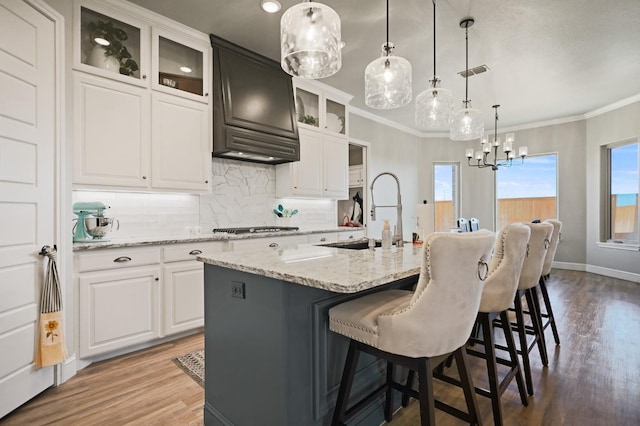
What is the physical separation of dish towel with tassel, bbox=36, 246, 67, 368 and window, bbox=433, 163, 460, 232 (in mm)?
6777

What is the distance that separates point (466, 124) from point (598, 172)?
4.41 metres

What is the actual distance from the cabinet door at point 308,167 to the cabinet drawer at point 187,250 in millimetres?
1367

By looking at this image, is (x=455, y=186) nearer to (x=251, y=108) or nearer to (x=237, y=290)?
(x=251, y=108)

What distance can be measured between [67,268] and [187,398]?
1.19 metres

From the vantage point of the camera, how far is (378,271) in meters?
1.31

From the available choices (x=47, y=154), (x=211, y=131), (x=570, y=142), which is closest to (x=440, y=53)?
(x=211, y=131)

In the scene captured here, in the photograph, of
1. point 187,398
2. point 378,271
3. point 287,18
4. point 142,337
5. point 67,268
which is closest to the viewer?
point 378,271

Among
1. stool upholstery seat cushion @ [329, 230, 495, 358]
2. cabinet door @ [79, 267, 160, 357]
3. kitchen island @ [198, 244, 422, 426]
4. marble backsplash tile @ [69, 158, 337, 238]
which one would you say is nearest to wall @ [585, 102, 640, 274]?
marble backsplash tile @ [69, 158, 337, 238]

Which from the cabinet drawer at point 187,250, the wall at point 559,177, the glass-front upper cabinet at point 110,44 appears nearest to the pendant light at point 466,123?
the cabinet drawer at point 187,250

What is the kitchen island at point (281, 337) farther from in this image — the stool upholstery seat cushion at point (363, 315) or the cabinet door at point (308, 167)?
the cabinet door at point (308, 167)

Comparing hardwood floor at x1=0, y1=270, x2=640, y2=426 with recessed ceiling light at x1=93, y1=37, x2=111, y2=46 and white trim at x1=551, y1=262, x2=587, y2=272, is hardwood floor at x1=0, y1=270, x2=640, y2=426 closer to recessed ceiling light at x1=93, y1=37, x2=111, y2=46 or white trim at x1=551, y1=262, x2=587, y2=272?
recessed ceiling light at x1=93, y1=37, x2=111, y2=46

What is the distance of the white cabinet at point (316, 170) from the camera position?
407cm

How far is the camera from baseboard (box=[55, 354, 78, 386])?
6.96ft

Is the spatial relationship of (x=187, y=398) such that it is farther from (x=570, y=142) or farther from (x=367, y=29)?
(x=570, y=142)
